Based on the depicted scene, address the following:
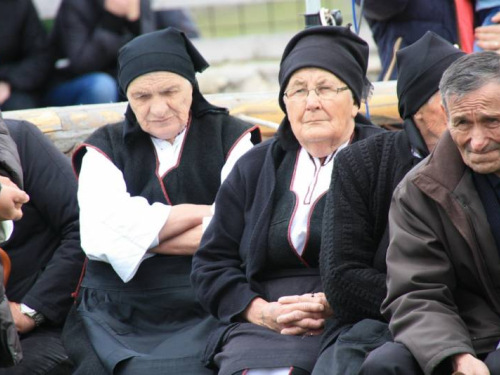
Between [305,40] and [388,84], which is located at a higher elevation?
[305,40]

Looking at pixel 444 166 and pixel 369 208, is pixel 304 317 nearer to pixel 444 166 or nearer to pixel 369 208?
pixel 369 208

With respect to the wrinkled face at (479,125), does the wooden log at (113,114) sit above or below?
below

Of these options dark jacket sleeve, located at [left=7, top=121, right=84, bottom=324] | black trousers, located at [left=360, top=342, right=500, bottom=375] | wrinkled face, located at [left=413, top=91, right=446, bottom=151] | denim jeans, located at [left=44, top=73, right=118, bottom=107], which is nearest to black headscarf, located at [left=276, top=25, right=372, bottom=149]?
wrinkled face, located at [left=413, top=91, right=446, bottom=151]

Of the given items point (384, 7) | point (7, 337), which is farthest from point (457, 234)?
point (384, 7)

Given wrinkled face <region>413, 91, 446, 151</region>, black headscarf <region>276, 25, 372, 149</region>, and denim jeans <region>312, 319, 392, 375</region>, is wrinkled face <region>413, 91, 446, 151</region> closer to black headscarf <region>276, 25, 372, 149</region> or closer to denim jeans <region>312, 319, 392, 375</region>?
black headscarf <region>276, 25, 372, 149</region>

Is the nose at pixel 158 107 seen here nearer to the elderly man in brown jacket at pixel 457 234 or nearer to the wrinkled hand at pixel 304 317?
the wrinkled hand at pixel 304 317

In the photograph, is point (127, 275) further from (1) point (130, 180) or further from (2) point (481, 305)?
(2) point (481, 305)

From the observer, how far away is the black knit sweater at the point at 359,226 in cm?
427

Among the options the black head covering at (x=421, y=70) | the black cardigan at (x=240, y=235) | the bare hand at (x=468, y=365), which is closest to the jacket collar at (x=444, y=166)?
the black head covering at (x=421, y=70)

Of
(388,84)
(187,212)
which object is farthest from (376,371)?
(388,84)

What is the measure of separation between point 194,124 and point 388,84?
4.93ft

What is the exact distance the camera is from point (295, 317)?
445 cm

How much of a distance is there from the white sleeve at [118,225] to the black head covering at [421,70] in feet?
3.92

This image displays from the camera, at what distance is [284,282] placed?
468 centimetres
